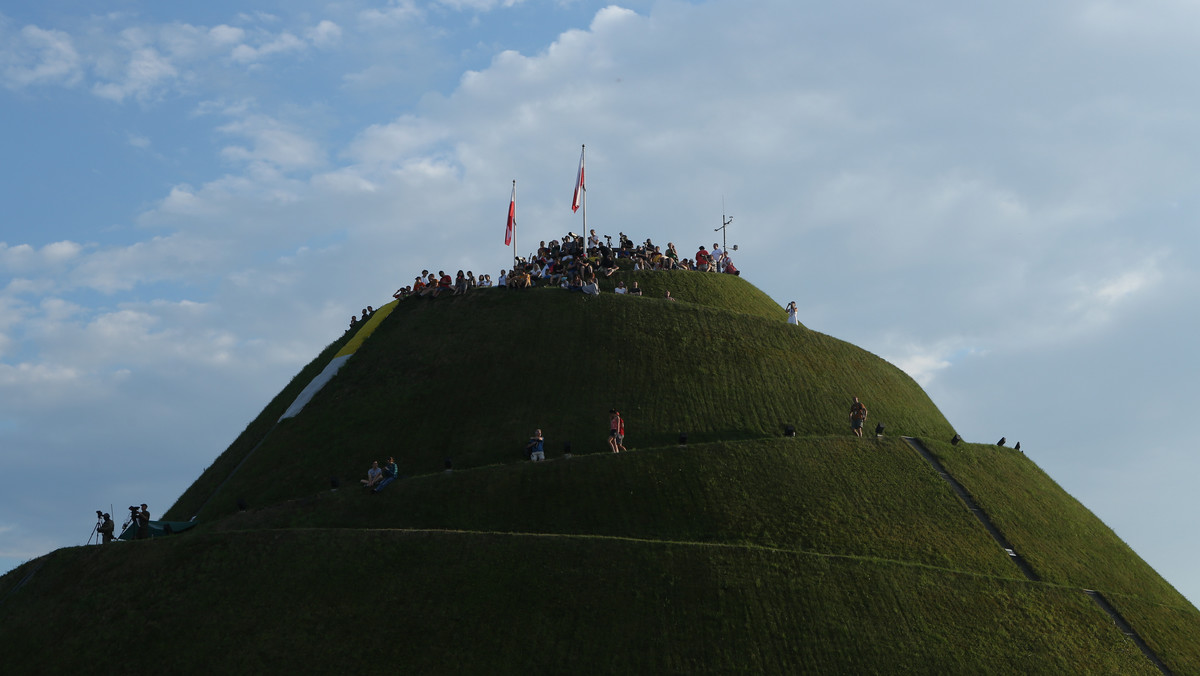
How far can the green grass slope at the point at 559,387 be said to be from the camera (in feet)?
162

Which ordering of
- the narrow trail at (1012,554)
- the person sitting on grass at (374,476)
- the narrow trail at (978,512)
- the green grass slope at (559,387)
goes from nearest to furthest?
the narrow trail at (1012,554) → the narrow trail at (978,512) → the person sitting on grass at (374,476) → the green grass slope at (559,387)

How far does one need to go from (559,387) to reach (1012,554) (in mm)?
21907

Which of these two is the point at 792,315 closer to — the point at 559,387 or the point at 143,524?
the point at 559,387

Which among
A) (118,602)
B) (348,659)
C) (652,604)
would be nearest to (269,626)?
(348,659)

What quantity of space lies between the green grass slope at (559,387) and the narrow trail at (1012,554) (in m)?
4.54

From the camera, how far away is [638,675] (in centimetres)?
3366

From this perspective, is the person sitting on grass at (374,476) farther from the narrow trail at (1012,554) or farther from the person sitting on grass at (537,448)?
the narrow trail at (1012,554)

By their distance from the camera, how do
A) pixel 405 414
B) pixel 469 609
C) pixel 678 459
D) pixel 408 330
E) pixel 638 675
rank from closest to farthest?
pixel 638 675
pixel 469 609
pixel 678 459
pixel 405 414
pixel 408 330

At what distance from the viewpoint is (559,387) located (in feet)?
171

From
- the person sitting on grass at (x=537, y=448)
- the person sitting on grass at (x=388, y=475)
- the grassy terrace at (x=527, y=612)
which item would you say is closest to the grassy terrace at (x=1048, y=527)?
the grassy terrace at (x=527, y=612)

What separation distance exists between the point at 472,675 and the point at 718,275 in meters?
40.3

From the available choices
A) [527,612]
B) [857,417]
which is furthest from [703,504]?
[857,417]

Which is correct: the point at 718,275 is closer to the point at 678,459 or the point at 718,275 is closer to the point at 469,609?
the point at 678,459

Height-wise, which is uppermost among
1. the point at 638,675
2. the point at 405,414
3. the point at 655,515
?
the point at 405,414
